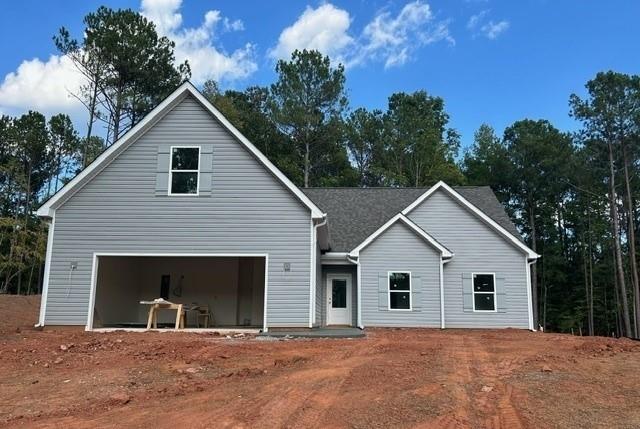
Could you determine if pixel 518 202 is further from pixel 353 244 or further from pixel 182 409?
pixel 182 409

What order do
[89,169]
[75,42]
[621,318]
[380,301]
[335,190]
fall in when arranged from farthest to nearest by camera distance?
[621,318] → [75,42] → [335,190] → [380,301] → [89,169]

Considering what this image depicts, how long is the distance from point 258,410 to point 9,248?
109ft

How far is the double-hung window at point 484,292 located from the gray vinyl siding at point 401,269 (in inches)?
56.1

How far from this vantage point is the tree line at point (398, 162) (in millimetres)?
31469

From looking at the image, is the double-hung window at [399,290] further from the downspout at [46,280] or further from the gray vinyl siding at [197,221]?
the downspout at [46,280]

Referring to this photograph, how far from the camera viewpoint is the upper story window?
14.0m

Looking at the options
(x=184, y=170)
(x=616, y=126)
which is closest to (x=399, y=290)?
(x=184, y=170)

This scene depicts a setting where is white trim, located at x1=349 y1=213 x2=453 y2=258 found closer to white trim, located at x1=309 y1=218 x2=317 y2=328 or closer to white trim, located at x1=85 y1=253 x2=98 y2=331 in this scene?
white trim, located at x1=309 y1=218 x2=317 y2=328

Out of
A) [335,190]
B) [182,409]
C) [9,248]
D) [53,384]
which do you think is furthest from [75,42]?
[182,409]

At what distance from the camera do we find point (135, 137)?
14086mm

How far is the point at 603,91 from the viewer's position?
1197 inches

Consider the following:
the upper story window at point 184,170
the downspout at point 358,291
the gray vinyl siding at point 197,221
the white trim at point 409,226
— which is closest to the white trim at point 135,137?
the gray vinyl siding at point 197,221

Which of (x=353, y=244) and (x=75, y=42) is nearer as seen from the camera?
(x=353, y=244)

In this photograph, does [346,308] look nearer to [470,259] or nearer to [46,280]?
[470,259]
